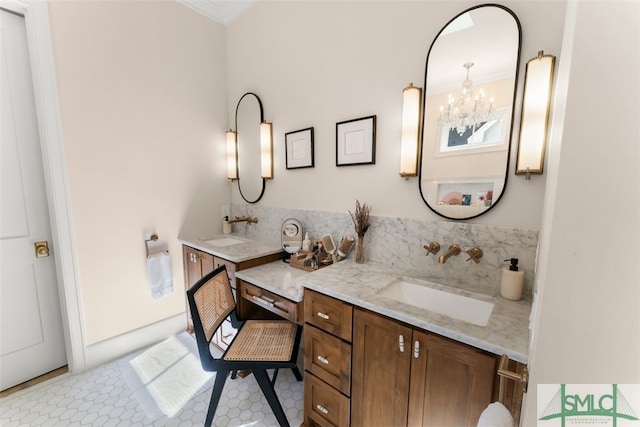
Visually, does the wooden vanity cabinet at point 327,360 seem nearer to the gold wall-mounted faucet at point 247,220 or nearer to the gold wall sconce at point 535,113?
the gold wall sconce at point 535,113

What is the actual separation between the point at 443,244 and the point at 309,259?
894 mm

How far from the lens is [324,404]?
1356 mm

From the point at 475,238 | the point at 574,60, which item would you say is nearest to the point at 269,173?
the point at 475,238

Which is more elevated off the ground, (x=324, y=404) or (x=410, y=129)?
(x=410, y=129)

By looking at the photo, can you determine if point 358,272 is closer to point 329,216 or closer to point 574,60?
point 329,216

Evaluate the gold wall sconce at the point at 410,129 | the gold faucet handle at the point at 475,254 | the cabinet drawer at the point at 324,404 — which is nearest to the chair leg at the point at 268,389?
the cabinet drawer at the point at 324,404

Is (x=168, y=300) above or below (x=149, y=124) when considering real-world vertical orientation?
below

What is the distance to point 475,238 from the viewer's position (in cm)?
132

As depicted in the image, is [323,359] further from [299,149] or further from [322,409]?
[299,149]

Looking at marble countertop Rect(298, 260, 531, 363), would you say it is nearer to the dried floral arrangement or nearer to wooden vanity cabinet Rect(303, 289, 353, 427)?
wooden vanity cabinet Rect(303, 289, 353, 427)

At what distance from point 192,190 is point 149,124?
66 cm

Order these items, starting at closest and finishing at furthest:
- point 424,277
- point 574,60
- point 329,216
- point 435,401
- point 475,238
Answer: point 574,60
point 435,401
point 475,238
point 424,277
point 329,216

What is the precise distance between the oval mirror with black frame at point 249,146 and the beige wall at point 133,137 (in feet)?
0.80

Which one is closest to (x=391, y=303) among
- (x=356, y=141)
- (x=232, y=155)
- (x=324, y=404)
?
(x=324, y=404)
